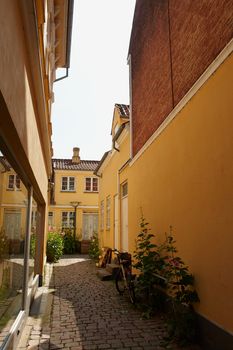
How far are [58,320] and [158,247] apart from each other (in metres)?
2.35

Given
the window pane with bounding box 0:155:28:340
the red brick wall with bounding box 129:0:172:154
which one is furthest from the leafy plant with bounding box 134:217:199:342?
the red brick wall with bounding box 129:0:172:154

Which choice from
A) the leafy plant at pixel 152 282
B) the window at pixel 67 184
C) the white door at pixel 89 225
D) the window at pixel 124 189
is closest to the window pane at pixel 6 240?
the leafy plant at pixel 152 282

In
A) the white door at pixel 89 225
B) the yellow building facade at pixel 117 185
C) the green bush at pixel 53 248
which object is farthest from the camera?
the white door at pixel 89 225

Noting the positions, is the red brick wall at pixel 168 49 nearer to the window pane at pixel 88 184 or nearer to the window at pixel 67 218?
the window at pixel 67 218

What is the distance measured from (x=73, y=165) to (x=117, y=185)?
14606 millimetres

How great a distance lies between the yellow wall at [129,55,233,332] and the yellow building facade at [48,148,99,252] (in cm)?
1829

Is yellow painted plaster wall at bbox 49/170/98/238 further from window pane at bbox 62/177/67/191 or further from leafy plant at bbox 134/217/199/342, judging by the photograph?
leafy plant at bbox 134/217/199/342

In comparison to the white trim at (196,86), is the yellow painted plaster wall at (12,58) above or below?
below

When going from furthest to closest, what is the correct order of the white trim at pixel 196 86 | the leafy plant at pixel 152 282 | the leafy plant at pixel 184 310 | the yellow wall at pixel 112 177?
the yellow wall at pixel 112 177
the leafy plant at pixel 152 282
the leafy plant at pixel 184 310
the white trim at pixel 196 86

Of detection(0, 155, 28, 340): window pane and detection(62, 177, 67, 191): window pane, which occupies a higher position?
detection(62, 177, 67, 191): window pane

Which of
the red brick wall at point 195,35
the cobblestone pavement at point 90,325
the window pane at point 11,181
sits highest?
the red brick wall at point 195,35

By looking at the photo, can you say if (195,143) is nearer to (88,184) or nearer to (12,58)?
(12,58)

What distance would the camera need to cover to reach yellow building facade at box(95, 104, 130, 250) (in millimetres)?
11281

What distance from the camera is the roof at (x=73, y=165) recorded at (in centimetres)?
2564
